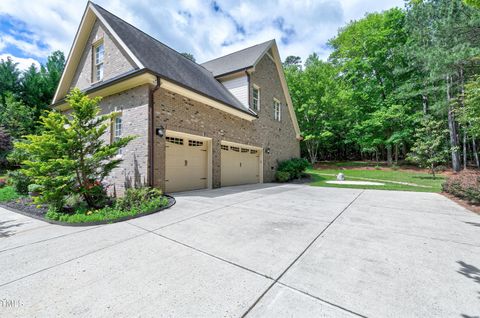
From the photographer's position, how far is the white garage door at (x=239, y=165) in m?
10.1

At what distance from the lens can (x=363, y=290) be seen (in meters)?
2.00

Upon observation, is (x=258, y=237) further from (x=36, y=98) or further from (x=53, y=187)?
(x=36, y=98)

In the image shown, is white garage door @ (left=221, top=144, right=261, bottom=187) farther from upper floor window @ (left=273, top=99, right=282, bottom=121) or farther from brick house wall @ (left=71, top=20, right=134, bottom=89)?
brick house wall @ (left=71, top=20, right=134, bottom=89)

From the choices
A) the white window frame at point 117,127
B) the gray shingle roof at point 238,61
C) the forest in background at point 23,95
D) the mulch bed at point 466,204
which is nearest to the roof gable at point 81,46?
the white window frame at point 117,127

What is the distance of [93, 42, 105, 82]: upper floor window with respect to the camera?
8531 millimetres

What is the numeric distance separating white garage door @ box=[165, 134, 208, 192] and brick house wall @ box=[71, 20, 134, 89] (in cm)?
325

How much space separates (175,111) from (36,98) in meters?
24.3

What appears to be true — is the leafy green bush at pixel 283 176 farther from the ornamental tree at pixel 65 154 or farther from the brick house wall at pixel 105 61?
the brick house wall at pixel 105 61

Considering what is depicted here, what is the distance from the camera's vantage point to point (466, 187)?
6551 millimetres

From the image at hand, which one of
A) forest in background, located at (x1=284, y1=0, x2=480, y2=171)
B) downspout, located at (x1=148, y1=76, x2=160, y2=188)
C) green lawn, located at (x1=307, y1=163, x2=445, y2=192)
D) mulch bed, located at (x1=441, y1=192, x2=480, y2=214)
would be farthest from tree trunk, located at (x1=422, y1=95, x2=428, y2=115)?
downspout, located at (x1=148, y1=76, x2=160, y2=188)

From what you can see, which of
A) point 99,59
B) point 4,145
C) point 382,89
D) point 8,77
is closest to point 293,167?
point 99,59

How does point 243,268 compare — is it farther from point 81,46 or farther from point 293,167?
point 293,167

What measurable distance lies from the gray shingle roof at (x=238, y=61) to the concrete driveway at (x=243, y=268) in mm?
10233

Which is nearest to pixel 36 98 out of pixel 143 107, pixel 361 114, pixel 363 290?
pixel 143 107
